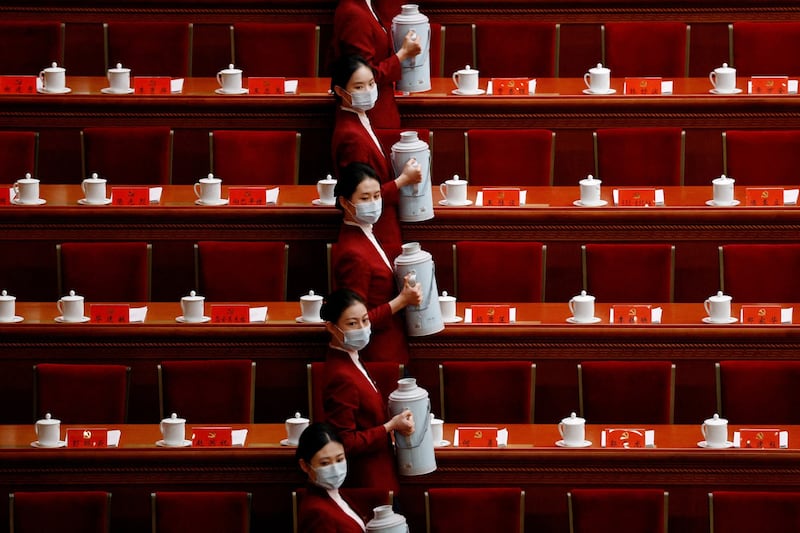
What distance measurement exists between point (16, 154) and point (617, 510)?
3.98 ft

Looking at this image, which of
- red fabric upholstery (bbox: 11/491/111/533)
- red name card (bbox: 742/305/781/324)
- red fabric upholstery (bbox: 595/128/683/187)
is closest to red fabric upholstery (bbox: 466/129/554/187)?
red fabric upholstery (bbox: 595/128/683/187)

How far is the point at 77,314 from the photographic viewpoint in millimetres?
2641

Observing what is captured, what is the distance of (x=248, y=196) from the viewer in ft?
9.23

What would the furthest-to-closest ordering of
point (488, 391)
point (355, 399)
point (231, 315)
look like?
point (231, 315) < point (488, 391) < point (355, 399)

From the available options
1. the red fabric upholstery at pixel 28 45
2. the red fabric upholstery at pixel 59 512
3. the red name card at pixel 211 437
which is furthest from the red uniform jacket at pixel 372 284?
the red fabric upholstery at pixel 28 45

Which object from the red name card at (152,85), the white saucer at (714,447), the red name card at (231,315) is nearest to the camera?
the white saucer at (714,447)

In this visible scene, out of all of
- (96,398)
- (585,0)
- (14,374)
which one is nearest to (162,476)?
(96,398)

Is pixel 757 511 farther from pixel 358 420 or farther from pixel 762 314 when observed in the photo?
pixel 358 420

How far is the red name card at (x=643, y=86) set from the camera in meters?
2.96

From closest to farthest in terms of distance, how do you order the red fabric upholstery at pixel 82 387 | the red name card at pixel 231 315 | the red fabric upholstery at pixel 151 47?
the red fabric upholstery at pixel 82 387
the red name card at pixel 231 315
the red fabric upholstery at pixel 151 47

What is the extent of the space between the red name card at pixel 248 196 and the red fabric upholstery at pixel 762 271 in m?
0.71

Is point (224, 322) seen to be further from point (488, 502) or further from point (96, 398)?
point (488, 502)

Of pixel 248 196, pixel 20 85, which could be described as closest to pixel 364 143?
pixel 248 196

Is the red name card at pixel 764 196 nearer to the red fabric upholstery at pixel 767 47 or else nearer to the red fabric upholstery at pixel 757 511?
the red fabric upholstery at pixel 767 47
